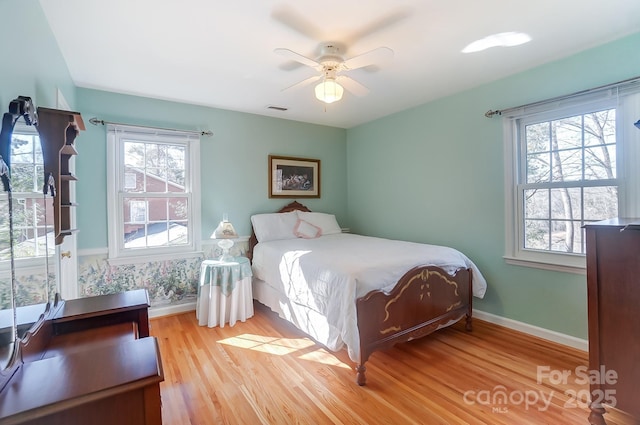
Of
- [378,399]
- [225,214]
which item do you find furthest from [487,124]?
[225,214]

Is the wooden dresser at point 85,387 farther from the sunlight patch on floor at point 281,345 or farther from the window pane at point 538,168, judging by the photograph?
the window pane at point 538,168

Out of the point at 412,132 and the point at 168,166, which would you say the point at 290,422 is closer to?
the point at 168,166

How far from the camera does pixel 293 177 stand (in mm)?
4281

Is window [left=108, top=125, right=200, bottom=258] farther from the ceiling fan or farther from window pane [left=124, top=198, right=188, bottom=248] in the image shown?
the ceiling fan

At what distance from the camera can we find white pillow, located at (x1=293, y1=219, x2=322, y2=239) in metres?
3.88

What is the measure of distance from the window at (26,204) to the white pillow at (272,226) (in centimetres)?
233

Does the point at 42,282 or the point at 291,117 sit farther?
the point at 291,117

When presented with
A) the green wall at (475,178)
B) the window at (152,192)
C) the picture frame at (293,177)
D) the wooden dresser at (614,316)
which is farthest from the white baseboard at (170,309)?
the wooden dresser at (614,316)

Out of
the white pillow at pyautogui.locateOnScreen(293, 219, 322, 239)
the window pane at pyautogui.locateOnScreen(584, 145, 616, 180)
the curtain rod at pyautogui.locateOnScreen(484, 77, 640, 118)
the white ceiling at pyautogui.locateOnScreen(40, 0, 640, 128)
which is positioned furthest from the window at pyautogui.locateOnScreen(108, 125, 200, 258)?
the window pane at pyautogui.locateOnScreen(584, 145, 616, 180)

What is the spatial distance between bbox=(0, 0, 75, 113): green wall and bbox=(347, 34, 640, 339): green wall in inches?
133

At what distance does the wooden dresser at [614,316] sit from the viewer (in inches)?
59.2

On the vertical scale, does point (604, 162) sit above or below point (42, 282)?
above

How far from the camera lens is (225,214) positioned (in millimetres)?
3678

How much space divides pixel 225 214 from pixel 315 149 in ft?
5.44
